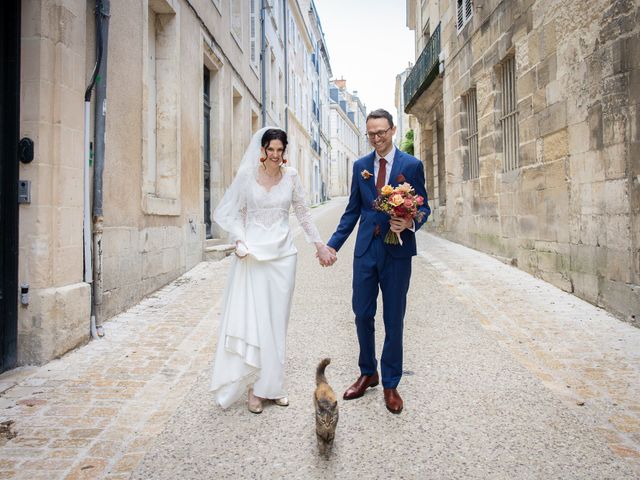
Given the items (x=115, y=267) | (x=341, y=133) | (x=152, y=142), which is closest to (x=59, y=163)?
(x=115, y=267)

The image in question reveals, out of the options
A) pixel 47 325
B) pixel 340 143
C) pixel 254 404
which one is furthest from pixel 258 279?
pixel 340 143

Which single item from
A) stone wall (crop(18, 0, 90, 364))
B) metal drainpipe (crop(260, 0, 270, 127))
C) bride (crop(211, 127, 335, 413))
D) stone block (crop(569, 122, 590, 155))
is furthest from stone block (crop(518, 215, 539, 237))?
metal drainpipe (crop(260, 0, 270, 127))

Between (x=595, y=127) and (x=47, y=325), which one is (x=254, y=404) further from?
(x=595, y=127)

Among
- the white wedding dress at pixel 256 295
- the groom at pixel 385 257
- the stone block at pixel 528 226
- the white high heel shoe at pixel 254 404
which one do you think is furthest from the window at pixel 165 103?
the stone block at pixel 528 226

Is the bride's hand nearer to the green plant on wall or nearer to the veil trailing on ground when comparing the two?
the veil trailing on ground

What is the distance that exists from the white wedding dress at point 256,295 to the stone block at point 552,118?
4687 mm

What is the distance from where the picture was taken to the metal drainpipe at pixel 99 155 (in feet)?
16.6

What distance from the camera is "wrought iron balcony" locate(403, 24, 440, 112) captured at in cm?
1355

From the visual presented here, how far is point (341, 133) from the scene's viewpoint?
55.5 m

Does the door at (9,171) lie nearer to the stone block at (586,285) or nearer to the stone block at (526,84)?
the stone block at (586,285)

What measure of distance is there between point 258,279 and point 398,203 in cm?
105

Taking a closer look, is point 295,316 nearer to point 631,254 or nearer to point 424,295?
point 424,295

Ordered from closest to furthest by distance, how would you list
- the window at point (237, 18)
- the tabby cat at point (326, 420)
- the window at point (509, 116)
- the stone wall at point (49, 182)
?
the tabby cat at point (326, 420)
the stone wall at point (49, 182)
the window at point (509, 116)
the window at point (237, 18)

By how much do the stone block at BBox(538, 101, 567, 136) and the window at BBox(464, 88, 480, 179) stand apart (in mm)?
3553
